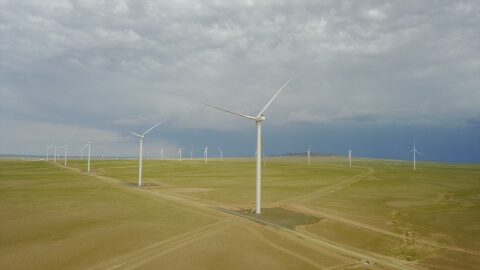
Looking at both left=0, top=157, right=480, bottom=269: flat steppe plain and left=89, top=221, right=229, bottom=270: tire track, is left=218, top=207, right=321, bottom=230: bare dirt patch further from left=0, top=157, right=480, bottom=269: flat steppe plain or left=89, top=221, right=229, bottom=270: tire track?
left=89, top=221, right=229, bottom=270: tire track

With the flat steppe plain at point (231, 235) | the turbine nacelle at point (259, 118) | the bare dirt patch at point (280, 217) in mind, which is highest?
the turbine nacelle at point (259, 118)

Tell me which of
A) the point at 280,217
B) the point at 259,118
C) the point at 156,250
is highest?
the point at 259,118

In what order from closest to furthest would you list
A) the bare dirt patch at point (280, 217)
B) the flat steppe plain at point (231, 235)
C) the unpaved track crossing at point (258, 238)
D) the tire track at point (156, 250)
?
the tire track at point (156, 250) → the unpaved track crossing at point (258, 238) → the flat steppe plain at point (231, 235) → the bare dirt patch at point (280, 217)

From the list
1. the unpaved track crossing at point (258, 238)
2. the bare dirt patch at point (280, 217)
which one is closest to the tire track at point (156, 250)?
the unpaved track crossing at point (258, 238)

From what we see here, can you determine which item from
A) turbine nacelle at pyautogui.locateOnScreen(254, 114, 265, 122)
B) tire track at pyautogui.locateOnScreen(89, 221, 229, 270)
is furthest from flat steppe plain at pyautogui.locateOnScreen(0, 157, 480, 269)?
turbine nacelle at pyautogui.locateOnScreen(254, 114, 265, 122)

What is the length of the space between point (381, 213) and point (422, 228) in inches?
257

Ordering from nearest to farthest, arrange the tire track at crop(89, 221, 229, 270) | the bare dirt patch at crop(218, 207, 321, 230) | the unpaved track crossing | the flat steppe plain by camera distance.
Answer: the tire track at crop(89, 221, 229, 270), the unpaved track crossing, the flat steppe plain, the bare dirt patch at crop(218, 207, 321, 230)

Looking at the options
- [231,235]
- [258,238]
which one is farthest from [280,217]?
[231,235]

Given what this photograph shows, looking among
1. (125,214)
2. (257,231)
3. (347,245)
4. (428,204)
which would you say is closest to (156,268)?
(257,231)

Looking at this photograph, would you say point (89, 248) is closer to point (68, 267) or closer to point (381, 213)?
point (68, 267)

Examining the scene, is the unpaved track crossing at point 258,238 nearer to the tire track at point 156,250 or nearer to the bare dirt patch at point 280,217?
the tire track at point 156,250

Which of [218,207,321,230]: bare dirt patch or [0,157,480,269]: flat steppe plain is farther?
[218,207,321,230]: bare dirt patch

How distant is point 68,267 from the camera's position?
51.0ft

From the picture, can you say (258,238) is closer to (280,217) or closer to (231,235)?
(231,235)
